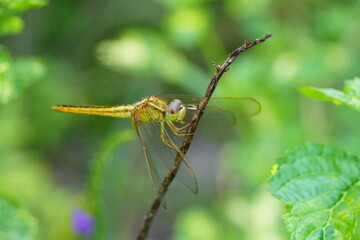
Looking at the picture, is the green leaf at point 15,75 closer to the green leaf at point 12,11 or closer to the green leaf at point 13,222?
the green leaf at point 12,11

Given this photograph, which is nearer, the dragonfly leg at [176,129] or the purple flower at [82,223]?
the dragonfly leg at [176,129]

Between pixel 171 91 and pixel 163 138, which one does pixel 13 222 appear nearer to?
pixel 163 138

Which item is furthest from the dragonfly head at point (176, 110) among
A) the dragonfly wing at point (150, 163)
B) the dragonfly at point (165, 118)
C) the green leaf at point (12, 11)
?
the green leaf at point (12, 11)

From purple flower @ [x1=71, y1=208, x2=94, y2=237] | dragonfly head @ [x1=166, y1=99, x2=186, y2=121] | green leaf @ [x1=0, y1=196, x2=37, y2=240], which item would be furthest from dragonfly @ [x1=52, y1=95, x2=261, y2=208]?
purple flower @ [x1=71, y1=208, x2=94, y2=237]

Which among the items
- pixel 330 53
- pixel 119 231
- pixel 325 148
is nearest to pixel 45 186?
pixel 119 231

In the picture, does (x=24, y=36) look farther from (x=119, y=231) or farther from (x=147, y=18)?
(x=119, y=231)

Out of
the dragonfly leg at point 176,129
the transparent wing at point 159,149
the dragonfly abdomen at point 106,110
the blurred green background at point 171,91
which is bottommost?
the transparent wing at point 159,149

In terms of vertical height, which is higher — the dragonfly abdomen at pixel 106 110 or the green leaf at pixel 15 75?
the dragonfly abdomen at pixel 106 110

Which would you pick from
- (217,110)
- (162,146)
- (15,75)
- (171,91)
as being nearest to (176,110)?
(162,146)

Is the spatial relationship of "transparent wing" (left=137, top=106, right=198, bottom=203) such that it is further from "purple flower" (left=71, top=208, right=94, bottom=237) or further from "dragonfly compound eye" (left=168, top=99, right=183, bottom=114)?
"purple flower" (left=71, top=208, right=94, bottom=237)
